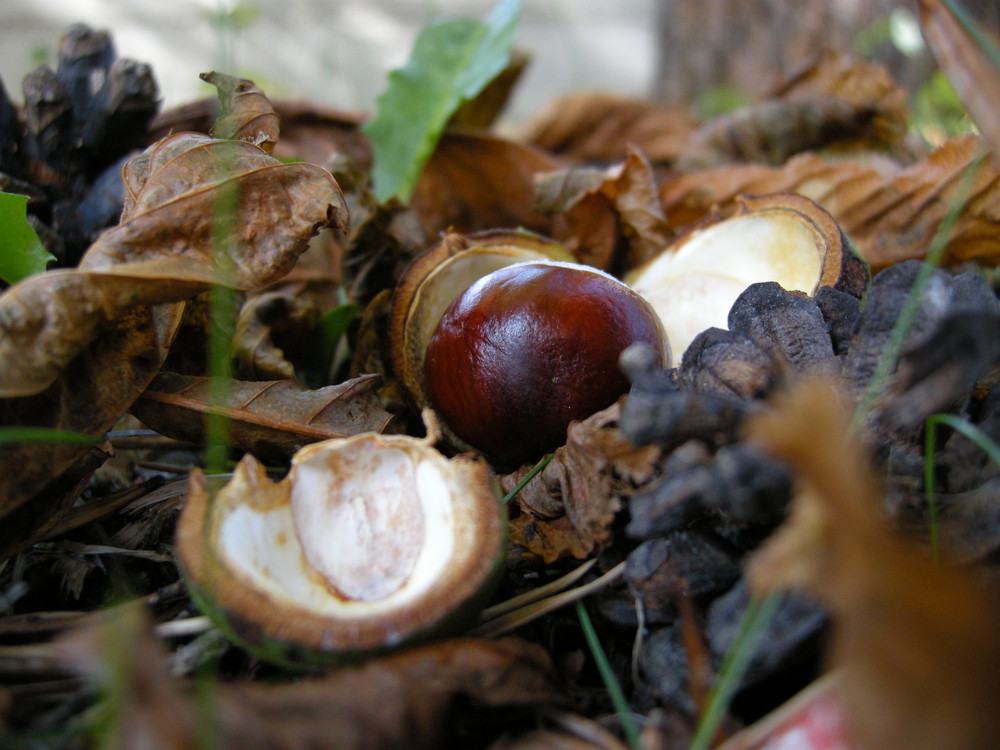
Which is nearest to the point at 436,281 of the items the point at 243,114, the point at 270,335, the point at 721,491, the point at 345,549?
the point at 270,335

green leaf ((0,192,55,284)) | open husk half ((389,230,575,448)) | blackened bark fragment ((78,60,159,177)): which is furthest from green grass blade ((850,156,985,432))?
blackened bark fragment ((78,60,159,177))

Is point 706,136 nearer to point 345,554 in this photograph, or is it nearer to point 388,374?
point 388,374

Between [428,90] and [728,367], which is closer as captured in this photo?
[728,367]

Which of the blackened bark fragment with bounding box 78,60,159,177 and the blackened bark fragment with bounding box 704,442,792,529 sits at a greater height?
the blackened bark fragment with bounding box 704,442,792,529

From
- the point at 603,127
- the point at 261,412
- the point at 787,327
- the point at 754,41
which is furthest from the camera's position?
the point at 754,41

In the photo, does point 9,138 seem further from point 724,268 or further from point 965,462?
point 965,462

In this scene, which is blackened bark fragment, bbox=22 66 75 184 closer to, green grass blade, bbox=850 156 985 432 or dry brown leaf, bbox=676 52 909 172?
green grass blade, bbox=850 156 985 432
